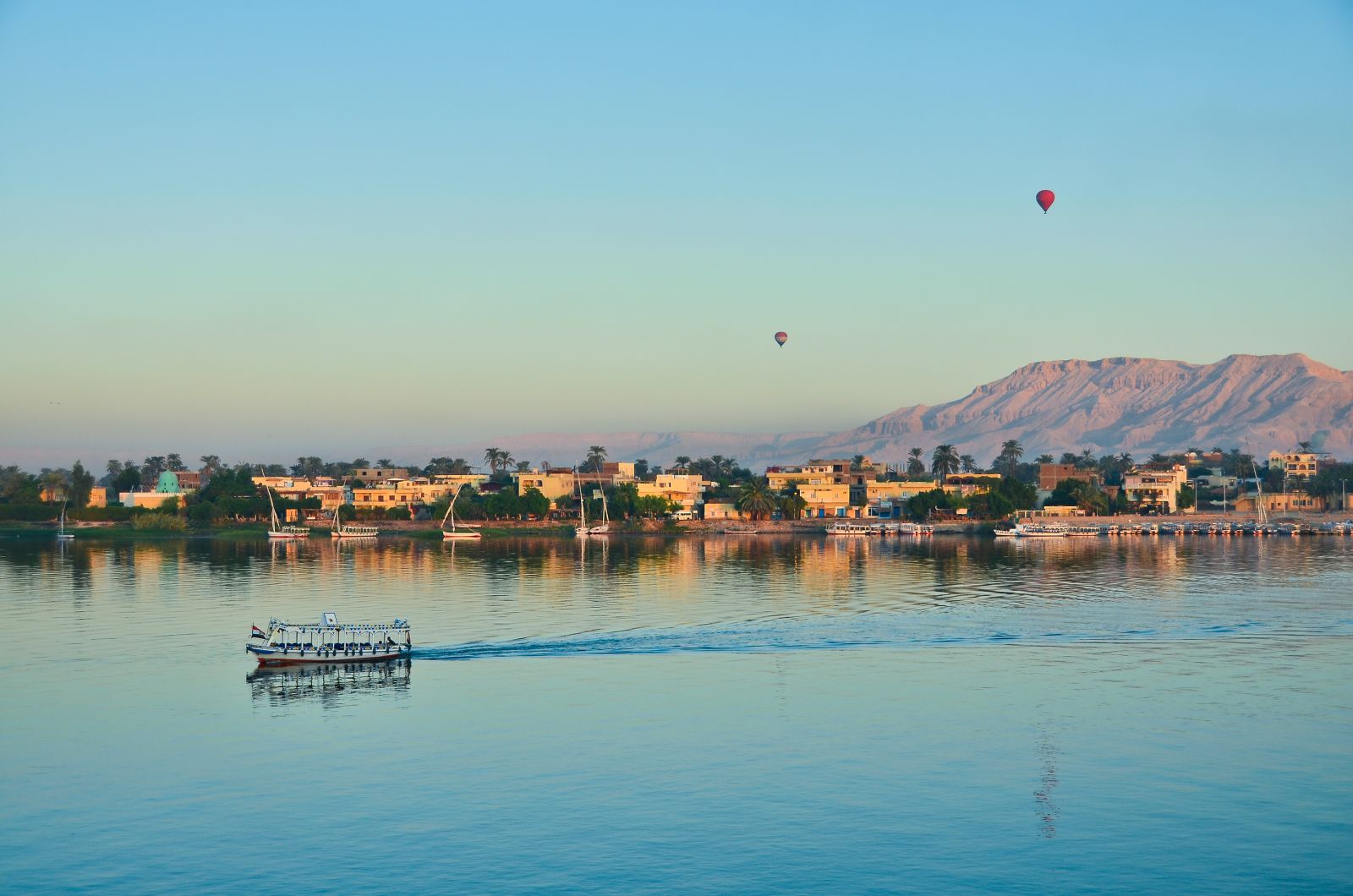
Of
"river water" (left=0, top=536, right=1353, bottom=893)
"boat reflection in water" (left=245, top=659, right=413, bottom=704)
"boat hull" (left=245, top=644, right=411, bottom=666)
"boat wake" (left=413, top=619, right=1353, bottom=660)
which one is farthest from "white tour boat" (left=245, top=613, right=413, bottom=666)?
"boat wake" (left=413, top=619, right=1353, bottom=660)

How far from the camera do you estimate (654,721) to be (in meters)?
49.2

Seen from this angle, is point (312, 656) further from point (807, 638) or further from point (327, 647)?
point (807, 638)

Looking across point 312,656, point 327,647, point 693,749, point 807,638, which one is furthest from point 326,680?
point 807,638

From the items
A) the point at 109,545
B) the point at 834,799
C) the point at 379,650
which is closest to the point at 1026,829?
the point at 834,799

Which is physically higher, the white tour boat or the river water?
the white tour boat

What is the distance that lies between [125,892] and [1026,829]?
78.5 ft

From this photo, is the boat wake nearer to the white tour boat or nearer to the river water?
the river water

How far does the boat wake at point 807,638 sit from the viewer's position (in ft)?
221

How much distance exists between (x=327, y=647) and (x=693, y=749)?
2519 cm

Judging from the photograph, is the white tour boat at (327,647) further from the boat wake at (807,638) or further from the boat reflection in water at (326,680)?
the boat wake at (807,638)

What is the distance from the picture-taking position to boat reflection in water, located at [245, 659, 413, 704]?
56.2 metres

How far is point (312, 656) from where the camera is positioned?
62625 millimetres

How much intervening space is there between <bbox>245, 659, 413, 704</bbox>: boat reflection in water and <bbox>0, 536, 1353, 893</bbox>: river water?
0.25 metres

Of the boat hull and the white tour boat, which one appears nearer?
the boat hull
